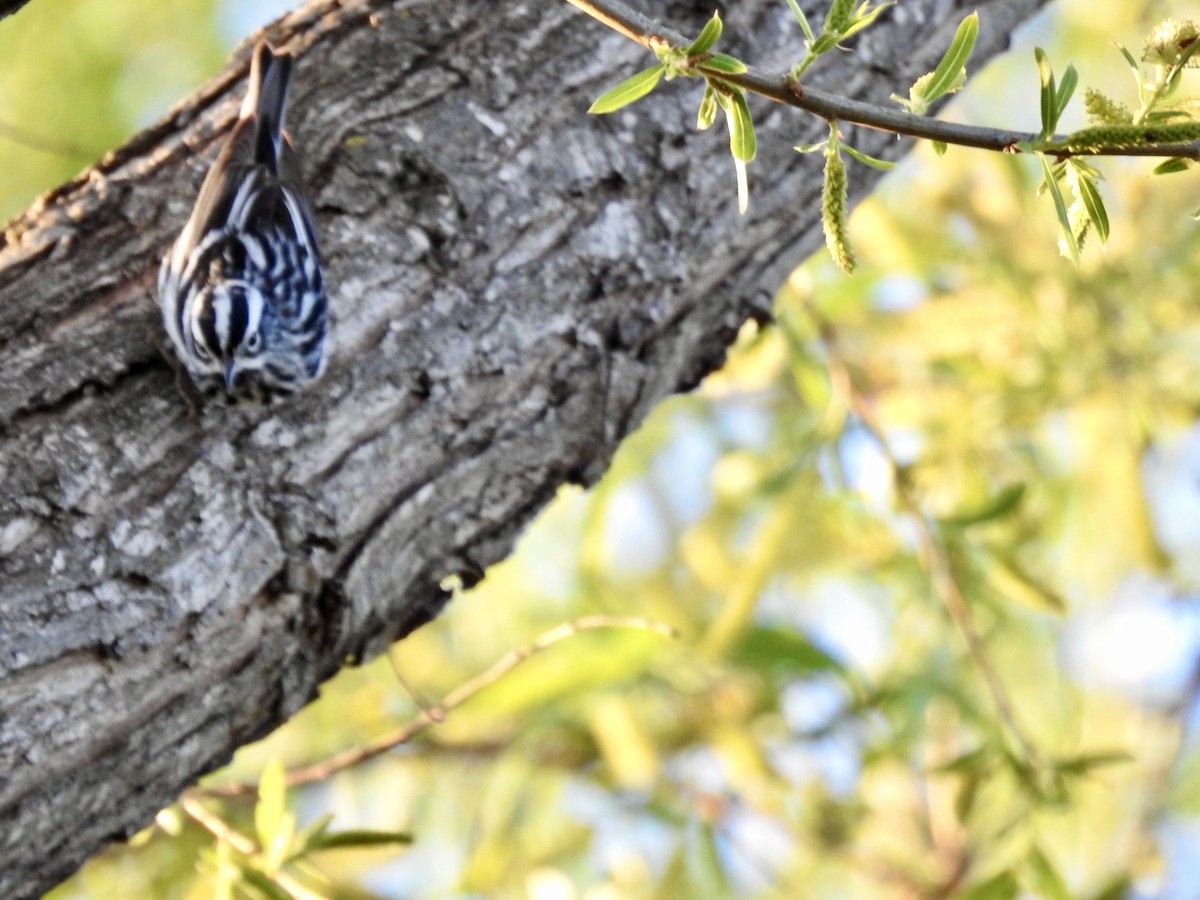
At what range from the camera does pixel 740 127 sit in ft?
4.53

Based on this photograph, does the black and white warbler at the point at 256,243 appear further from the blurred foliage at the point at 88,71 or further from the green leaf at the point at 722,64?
the blurred foliage at the point at 88,71

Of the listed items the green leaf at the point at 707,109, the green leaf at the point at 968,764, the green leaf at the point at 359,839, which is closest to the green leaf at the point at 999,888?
the green leaf at the point at 968,764

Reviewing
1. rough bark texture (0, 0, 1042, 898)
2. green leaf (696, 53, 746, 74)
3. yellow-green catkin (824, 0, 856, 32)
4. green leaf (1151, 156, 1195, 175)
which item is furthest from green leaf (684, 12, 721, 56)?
rough bark texture (0, 0, 1042, 898)

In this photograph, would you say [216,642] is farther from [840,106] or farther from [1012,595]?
[1012,595]

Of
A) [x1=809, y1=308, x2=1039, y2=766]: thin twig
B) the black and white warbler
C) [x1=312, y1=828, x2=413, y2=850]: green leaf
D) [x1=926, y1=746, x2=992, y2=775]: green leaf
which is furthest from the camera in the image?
[x1=809, y1=308, x2=1039, y2=766]: thin twig

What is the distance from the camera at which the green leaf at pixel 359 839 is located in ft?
7.39

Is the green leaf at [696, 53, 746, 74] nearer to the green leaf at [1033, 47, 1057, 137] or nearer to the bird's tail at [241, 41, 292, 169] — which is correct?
the green leaf at [1033, 47, 1057, 137]

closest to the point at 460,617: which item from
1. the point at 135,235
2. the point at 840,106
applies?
the point at 135,235

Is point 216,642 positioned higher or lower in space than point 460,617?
lower

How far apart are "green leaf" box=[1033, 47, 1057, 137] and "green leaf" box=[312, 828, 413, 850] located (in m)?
1.59

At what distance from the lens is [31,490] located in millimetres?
1844

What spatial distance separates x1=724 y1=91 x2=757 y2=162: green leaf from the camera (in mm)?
1365

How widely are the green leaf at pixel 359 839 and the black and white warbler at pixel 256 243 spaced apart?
80 cm

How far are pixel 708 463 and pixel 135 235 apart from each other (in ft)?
7.81
